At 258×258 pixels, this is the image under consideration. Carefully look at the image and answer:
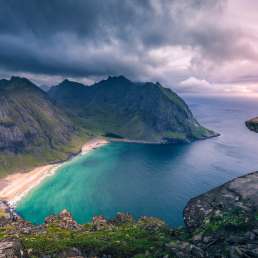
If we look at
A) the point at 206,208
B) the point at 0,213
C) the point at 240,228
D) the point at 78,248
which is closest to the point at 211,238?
the point at 240,228

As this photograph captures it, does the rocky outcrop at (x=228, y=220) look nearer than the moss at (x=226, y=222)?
Yes

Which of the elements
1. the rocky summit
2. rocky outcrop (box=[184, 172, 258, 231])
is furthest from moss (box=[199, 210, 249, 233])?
rocky outcrop (box=[184, 172, 258, 231])

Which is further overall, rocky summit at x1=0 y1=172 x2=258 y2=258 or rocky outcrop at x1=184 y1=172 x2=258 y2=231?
rocky outcrop at x1=184 y1=172 x2=258 y2=231

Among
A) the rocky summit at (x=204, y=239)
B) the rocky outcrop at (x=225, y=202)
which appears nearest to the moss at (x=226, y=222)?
the rocky summit at (x=204, y=239)

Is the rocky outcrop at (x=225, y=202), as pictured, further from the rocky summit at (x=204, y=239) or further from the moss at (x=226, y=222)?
the moss at (x=226, y=222)

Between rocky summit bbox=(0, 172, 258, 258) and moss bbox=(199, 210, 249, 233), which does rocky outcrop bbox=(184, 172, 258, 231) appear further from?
moss bbox=(199, 210, 249, 233)

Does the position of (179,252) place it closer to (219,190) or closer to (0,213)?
(219,190)

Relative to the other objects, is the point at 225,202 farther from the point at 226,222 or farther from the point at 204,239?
the point at 204,239

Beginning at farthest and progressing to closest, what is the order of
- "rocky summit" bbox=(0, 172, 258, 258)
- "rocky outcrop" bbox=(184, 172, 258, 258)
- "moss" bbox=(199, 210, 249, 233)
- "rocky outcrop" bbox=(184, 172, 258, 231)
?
"rocky outcrop" bbox=(184, 172, 258, 231) → "moss" bbox=(199, 210, 249, 233) → "rocky summit" bbox=(0, 172, 258, 258) → "rocky outcrop" bbox=(184, 172, 258, 258)

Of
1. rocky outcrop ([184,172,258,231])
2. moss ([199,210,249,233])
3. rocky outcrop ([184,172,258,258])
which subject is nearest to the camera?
rocky outcrop ([184,172,258,258])

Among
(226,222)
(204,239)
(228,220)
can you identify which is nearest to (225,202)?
(228,220)

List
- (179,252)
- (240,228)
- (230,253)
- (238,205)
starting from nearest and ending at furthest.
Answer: (230,253)
(179,252)
(240,228)
(238,205)
